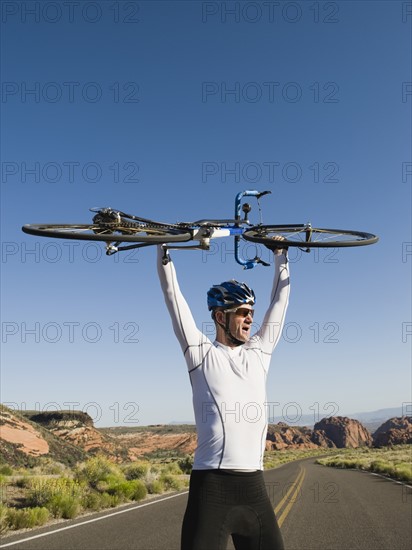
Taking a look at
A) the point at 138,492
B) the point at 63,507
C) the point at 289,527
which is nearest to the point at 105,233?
the point at 289,527

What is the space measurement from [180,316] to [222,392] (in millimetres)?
500

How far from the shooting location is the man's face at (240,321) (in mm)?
3062

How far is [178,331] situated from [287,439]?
154798mm

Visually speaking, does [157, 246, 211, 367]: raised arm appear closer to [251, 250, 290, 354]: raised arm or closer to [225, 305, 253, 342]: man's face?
[225, 305, 253, 342]: man's face

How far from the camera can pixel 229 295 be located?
9.99ft

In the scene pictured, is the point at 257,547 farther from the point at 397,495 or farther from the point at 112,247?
the point at 397,495

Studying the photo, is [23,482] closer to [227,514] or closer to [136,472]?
[136,472]

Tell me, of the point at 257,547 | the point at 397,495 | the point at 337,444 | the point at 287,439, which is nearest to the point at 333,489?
the point at 397,495

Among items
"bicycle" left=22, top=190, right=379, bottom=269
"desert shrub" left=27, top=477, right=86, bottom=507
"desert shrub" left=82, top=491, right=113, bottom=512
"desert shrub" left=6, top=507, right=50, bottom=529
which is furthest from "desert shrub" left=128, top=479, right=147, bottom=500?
"bicycle" left=22, top=190, right=379, bottom=269

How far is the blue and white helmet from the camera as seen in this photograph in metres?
3.03

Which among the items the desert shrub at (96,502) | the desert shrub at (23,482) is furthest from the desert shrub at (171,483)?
the desert shrub at (96,502)

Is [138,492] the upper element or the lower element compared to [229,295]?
lower

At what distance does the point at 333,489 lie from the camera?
20.1m

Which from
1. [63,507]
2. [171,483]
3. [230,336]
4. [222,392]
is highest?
[230,336]
